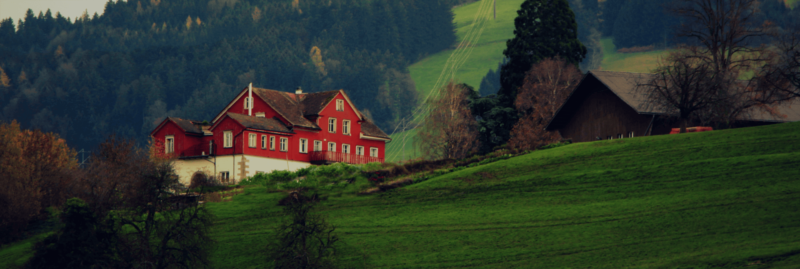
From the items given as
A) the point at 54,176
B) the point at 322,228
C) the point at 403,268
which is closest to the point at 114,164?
the point at 54,176

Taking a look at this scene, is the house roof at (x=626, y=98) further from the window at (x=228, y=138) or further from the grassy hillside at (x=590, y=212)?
the window at (x=228, y=138)

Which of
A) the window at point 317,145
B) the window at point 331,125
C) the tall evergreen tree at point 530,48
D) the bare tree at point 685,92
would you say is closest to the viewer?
the bare tree at point 685,92

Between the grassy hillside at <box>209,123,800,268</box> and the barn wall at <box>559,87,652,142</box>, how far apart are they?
7137mm

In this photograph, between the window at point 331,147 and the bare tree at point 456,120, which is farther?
the bare tree at point 456,120

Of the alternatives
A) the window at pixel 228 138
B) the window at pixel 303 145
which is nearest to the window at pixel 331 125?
the window at pixel 303 145

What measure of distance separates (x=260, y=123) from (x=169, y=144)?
365 inches

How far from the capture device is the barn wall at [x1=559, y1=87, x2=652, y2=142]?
62000 millimetres

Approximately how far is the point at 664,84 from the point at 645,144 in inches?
361

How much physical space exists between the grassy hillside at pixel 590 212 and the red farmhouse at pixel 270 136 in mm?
15823

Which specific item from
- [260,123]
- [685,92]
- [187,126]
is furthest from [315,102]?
[685,92]

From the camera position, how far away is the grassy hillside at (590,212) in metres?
35.1

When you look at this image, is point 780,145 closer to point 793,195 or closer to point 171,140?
point 793,195

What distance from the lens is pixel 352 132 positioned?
85.6 meters

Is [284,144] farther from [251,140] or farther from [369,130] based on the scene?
[369,130]
